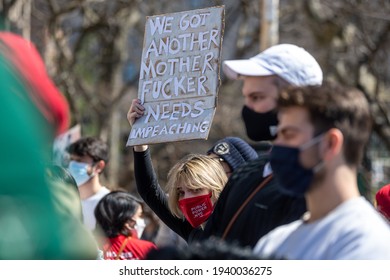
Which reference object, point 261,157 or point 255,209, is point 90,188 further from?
point 255,209

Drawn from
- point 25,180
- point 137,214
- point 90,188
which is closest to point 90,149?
point 90,188

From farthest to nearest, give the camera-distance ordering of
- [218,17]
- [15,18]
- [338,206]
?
[15,18], [218,17], [338,206]

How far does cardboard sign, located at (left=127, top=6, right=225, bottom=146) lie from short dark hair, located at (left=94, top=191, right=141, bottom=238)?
1.77m

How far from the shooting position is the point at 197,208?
17.3ft

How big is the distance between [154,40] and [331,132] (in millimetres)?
2097

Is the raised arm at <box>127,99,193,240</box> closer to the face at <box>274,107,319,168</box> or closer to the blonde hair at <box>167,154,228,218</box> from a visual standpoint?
the blonde hair at <box>167,154,228,218</box>

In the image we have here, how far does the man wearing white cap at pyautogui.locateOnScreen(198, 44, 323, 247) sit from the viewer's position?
13.1 ft

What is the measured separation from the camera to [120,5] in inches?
806

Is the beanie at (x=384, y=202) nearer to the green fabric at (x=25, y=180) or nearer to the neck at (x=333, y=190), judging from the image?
the neck at (x=333, y=190)

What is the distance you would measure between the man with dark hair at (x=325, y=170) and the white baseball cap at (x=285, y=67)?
2.32ft

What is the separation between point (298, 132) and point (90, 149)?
5.04 metres

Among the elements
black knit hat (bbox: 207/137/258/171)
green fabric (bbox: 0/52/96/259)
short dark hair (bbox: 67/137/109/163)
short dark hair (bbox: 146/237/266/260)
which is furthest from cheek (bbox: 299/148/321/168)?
short dark hair (bbox: 67/137/109/163)
